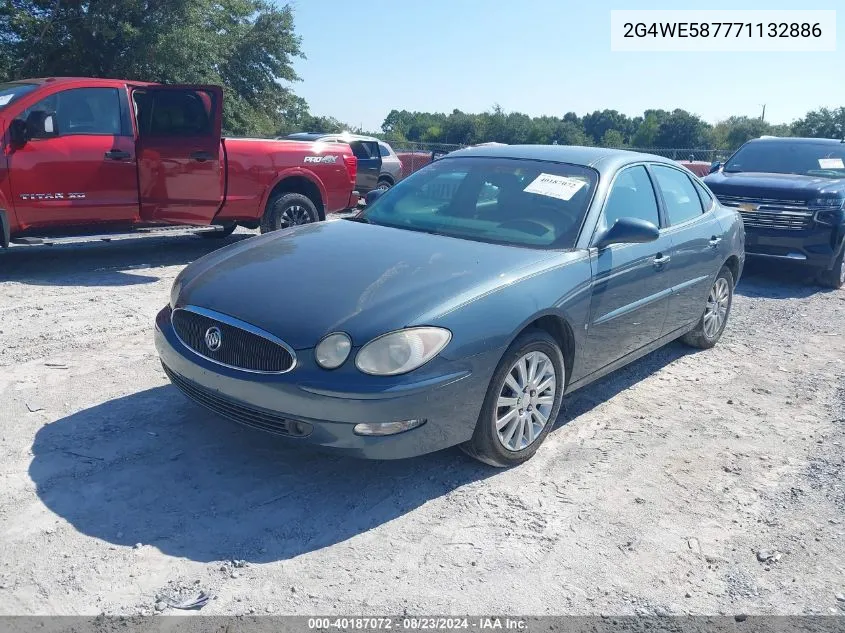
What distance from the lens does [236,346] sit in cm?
355

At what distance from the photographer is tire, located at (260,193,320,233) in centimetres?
918

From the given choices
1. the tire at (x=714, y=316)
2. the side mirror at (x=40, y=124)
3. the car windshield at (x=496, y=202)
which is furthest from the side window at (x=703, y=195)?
the side mirror at (x=40, y=124)

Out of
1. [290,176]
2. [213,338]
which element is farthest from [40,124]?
[213,338]

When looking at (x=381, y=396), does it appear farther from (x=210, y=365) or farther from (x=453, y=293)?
(x=210, y=365)

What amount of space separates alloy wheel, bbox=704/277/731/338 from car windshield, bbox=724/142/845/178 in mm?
4655

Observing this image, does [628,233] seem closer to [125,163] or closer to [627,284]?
[627,284]

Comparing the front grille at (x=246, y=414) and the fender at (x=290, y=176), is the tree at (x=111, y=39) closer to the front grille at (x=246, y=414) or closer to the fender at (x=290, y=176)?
the fender at (x=290, y=176)

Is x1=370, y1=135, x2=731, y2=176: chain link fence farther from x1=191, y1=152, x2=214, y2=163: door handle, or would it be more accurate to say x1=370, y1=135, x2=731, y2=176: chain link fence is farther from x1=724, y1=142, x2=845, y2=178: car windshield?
x1=191, y1=152, x2=214, y2=163: door handle

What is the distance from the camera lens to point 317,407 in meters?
3.32

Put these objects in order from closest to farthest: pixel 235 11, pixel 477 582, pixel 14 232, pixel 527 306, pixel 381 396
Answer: pixel 477 582 → pixel 381 396 → pixel 527 306 → pixel 14 232 → pixel 235 11

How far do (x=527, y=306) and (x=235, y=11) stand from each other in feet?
77.1

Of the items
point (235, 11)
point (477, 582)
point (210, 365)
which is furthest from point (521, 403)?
point (235, 11)

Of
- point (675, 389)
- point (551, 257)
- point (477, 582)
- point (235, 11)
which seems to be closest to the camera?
point (477, 582)

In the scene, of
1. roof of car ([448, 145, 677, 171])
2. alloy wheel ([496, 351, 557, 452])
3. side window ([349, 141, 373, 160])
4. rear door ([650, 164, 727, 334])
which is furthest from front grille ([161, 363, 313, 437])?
side window ([349, 141, 373, 160])
